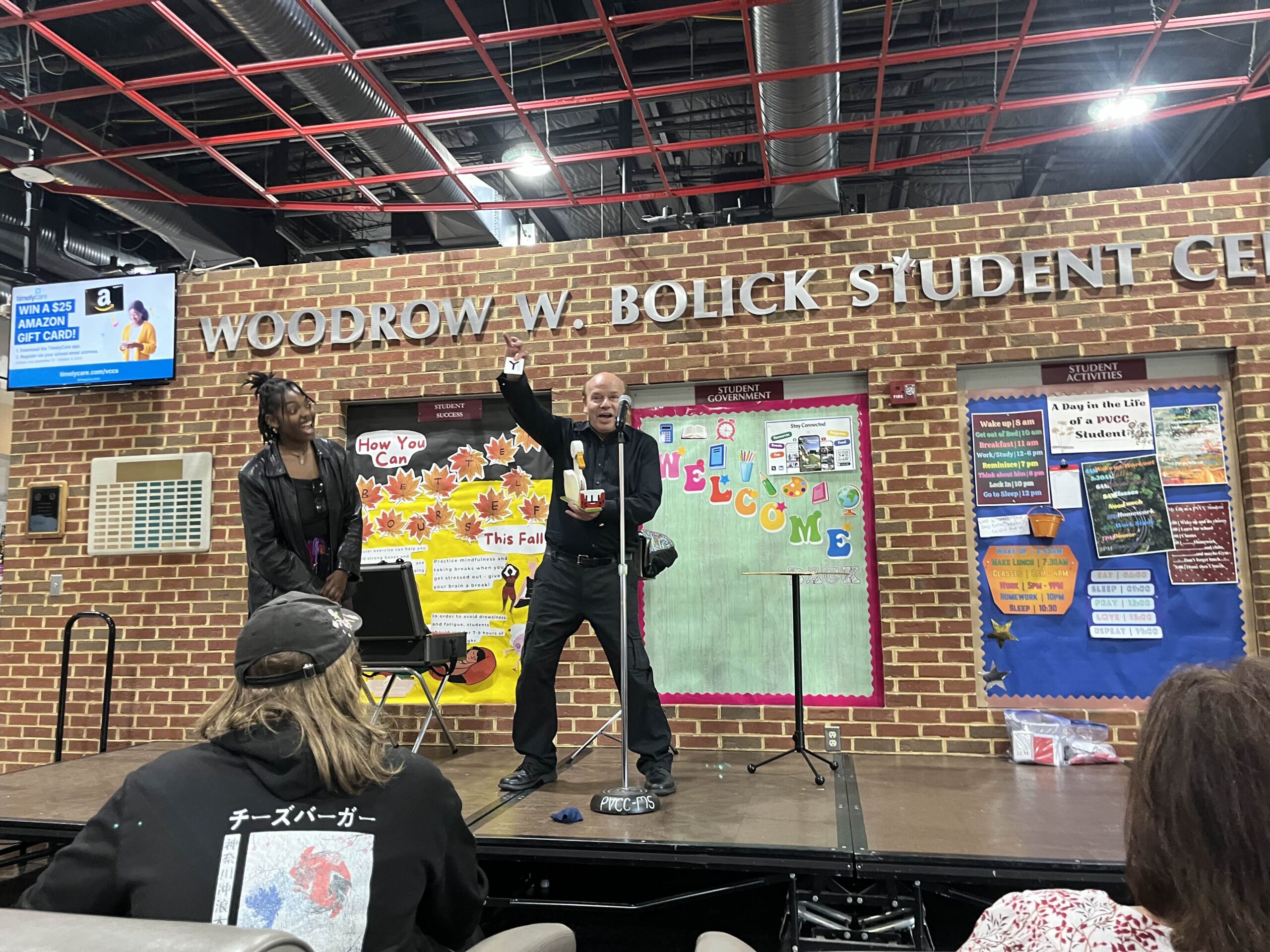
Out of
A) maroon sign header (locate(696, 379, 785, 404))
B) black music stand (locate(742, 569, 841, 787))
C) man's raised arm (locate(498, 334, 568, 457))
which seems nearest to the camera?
man's raised arm (locate(498, 334, 568, 457))

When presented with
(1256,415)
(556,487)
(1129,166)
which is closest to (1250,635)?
(1256,415)

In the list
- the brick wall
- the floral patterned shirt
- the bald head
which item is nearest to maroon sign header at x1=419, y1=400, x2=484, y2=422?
the brick wall

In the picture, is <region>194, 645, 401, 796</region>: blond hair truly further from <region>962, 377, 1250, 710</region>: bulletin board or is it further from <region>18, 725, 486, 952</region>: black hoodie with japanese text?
<region>962, 377, 1250, 710</region>: bulletin board

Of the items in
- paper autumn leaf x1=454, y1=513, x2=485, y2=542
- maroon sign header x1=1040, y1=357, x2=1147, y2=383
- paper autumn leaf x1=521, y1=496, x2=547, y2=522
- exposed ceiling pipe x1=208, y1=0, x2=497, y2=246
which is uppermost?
exposed ceiling pipe x1=208, y1=0, x2=497, y2=246

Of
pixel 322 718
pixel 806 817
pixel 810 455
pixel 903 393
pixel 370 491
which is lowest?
pixel 806 817

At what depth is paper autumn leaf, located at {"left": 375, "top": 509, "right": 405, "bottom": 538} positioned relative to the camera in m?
5.43

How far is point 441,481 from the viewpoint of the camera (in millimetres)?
5414

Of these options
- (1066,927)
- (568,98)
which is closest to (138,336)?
(568,98)

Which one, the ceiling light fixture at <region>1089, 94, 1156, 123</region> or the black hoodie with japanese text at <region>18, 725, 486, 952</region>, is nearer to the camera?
the black hoodie with japanese text at <region>18, 725, 486, 952</region>

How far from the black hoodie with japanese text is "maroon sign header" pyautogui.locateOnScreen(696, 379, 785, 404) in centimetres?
388

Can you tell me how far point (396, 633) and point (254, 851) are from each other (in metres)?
3.15

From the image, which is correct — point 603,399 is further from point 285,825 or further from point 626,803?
point 285,825

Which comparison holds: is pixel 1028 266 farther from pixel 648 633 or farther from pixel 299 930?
pixel 299 930

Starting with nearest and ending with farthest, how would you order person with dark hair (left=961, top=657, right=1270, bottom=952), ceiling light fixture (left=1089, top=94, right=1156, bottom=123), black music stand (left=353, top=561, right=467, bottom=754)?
person with dark hair (left=961, top=657, right=1270, bottom=952) → black music stand (left=353, top=561, right=467, bottom=754) → ceiling light fixture (left=1089, top=94, right=1156, bottom=123)
